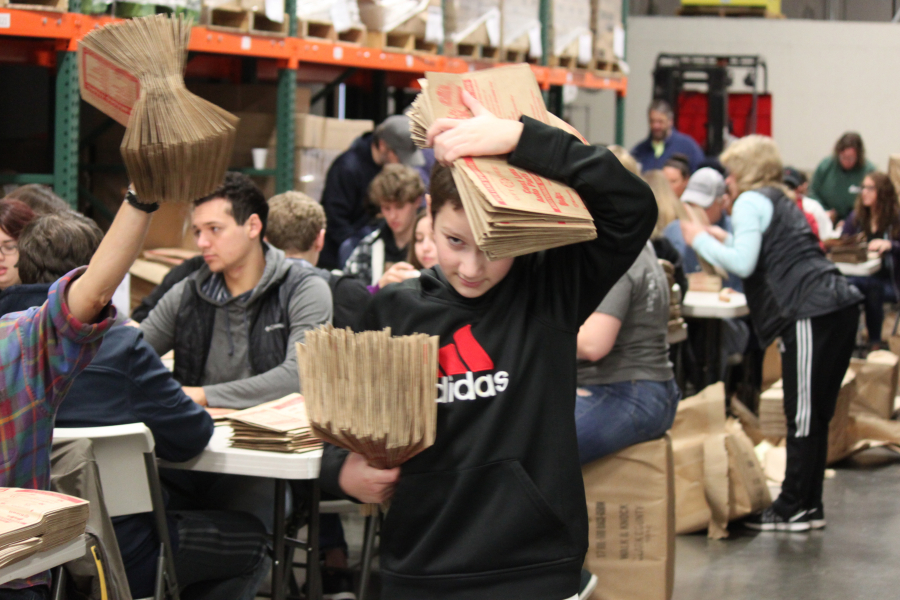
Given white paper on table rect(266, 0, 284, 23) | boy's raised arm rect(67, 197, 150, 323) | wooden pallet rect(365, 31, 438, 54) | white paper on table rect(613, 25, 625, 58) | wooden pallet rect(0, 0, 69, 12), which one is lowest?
boy's raised arm rect(67, 197, 150, 323)

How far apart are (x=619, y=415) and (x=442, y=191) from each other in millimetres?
1605

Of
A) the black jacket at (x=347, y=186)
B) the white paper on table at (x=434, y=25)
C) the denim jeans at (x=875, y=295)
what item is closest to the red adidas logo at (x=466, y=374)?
the black jacket at (x=347, y=186)

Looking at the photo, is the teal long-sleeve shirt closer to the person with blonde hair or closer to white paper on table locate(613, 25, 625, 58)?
the person with blonde hair

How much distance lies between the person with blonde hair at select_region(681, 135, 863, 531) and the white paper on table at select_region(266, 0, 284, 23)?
250 centimetres

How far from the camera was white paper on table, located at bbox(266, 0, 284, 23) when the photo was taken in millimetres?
5168

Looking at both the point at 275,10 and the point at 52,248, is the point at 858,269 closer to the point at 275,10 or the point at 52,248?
the point at 275,10

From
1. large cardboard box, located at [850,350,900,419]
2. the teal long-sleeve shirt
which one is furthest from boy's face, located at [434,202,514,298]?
large cardboard box, located at [850,350,900,419]

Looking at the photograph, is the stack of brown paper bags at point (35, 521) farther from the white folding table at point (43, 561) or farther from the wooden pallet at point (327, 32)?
the wooden pallet at point (327, 32)

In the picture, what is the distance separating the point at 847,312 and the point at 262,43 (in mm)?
3258

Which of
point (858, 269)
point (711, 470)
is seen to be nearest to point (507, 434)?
point (711, 470)

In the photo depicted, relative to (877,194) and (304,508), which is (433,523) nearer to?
(304,508)

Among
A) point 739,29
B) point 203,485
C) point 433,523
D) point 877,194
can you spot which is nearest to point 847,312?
point 203,485

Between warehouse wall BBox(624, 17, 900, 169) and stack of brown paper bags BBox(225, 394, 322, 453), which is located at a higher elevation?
warehouse wall BBox(624, 17, 900, 169)

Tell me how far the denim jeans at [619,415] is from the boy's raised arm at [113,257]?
5.41 ft
